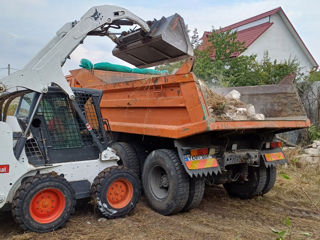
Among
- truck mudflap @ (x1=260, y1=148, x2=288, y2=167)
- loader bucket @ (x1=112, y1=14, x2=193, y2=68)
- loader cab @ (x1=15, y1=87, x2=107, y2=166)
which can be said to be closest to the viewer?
loader cab @ (x1=15, y1=87, x2=107, y2=166)

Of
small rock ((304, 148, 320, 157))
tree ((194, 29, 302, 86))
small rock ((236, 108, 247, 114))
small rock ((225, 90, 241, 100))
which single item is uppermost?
tree ((194, 29, 302, 86))

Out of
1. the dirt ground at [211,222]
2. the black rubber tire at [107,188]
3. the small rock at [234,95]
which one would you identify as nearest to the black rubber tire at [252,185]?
the dirt ground at [211,222]

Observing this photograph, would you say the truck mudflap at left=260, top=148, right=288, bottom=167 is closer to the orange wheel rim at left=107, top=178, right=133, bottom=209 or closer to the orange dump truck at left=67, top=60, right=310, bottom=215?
the orange dump truck at left=67, top=60, right=310, bottom=215

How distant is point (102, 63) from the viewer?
603 cm

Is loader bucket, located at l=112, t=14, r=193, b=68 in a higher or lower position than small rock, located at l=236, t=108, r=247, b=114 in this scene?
higher

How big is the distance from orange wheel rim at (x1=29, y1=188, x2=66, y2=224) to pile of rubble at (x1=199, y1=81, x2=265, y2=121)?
205 centimetres

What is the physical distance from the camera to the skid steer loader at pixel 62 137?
340 cm

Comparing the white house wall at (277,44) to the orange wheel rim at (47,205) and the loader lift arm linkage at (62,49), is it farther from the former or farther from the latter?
the orange wheel rim at (47,205)

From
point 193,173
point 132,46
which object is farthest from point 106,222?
point 132,46

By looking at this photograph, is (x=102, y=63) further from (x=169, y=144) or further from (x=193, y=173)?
(x=193, y=173)

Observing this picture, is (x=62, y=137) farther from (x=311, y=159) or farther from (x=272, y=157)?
(x=311, y=159)

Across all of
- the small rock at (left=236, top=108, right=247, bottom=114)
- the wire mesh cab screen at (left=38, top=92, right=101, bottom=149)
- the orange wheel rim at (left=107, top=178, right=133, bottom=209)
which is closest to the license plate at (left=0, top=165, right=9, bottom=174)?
the wire mesh cab screen at (left=38, top=92, right=101, bottom=149)

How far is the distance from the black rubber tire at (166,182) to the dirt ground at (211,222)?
0.47ft

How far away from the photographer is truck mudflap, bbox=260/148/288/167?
4683mm
